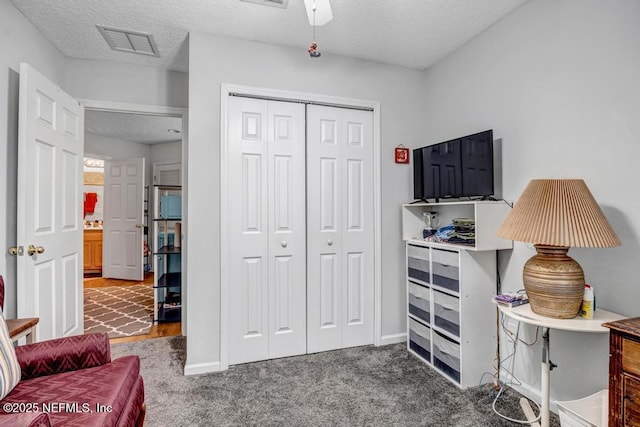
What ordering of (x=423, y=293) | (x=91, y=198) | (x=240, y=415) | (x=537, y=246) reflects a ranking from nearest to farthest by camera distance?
(x=537, y=246) < (x=240, y=415) < (x=423, y=293) < (x=91, y=198)

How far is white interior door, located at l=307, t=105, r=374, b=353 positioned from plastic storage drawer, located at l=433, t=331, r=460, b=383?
24.8 inches

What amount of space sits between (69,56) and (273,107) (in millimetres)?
1911

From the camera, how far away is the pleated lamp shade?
148 cm

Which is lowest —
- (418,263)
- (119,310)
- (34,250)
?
(119,310)

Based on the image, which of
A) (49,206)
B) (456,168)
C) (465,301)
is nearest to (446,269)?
(465,301)

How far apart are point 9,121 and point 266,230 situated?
6.13 ft

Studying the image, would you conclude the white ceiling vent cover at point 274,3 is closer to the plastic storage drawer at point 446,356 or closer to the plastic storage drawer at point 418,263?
the plastic storage drawer at point 418,263

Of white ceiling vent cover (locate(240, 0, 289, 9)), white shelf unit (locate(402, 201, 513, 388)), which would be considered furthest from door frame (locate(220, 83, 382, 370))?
white ceiling vent cover (locate(240, 0, 289, 9))

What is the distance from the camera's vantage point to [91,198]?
6.71 metres

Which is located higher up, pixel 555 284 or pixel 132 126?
pixel 132 126

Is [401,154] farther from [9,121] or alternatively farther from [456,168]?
[9,121]

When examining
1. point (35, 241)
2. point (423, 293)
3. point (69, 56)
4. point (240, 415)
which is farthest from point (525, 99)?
point (69, 56)

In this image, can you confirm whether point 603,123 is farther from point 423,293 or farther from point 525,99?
point 423,293

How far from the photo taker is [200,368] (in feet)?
7.97
